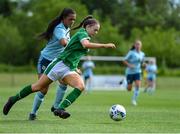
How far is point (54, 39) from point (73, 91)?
183 centimetres

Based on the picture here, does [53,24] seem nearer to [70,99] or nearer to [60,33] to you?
[60,33]

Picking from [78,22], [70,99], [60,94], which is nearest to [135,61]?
[60,94]

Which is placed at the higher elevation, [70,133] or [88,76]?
[70,133]

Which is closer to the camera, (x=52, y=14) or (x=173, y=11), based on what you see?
(x=52, y=14)

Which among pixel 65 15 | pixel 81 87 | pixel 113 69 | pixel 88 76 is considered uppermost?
pixel 65 15

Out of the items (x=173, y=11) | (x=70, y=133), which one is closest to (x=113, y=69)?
(x=173, y=11)

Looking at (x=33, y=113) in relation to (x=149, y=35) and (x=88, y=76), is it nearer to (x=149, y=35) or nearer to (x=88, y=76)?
(x=88, y=76)

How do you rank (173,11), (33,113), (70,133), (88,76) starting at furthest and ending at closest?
(173,11)
(88,76)
(33,113)
(70,133)

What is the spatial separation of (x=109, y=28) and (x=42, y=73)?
7189 centimetres

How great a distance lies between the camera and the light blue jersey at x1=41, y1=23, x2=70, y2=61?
570 inches

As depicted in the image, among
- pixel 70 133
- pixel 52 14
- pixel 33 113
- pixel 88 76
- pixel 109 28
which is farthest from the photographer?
pixel 109 28

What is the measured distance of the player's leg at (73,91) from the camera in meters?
13.1

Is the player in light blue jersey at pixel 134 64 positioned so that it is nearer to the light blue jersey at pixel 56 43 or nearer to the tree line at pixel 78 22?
the light blue jersey at pixel 56 43

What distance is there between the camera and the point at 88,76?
42.0m
